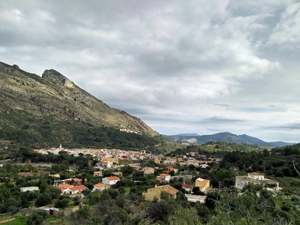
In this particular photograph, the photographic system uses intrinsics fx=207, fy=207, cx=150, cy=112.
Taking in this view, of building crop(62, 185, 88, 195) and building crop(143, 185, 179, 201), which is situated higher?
building crop(143, 185, 179, 201)

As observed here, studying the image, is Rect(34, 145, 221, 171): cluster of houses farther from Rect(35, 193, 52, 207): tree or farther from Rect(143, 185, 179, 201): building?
Rect(35, 193, 52, 207): tree

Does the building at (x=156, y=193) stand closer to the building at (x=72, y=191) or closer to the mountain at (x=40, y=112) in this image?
the building at (x=72, y=191)

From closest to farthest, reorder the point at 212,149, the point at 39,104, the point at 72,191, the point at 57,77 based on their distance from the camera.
Answer: the point at 72,191
the point at 212,149
the point at 39,104
the point at 57,77

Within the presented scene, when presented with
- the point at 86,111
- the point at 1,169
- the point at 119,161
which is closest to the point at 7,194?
the point at 1,169

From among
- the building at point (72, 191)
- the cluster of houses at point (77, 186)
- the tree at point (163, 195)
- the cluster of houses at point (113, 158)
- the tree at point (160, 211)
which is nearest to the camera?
the tree at point (160, 211)

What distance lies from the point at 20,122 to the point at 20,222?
7193 cm

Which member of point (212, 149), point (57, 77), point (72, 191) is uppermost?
point (57, 77)

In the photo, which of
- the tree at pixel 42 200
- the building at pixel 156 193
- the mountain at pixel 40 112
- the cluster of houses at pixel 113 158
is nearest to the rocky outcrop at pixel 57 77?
the mountain at pixel 40 112

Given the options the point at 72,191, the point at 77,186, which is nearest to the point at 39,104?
the point at 77,186

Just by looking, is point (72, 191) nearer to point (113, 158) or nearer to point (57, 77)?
point (113, 158)

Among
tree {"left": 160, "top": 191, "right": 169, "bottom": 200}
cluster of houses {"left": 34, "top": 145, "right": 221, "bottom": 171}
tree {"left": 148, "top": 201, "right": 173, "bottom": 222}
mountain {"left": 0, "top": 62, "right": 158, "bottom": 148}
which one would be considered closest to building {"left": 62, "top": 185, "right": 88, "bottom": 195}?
tree {"left": 160, "top": 191, "right": 169, "bottom": 200}

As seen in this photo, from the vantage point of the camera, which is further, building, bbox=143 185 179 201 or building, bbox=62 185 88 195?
building, bbox=62 185 88 195

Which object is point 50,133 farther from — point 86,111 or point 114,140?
point 86,111

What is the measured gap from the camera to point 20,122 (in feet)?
256
